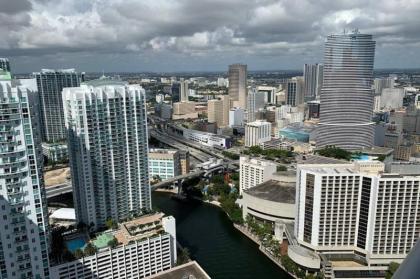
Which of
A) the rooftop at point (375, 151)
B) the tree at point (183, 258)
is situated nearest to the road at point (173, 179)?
the tree at point (183, 258)

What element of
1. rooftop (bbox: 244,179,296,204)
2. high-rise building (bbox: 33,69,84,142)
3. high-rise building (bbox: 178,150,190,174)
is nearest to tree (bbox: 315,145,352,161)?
rooftop (bbox: 244,179,296,204)

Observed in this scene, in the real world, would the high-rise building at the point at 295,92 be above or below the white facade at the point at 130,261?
above

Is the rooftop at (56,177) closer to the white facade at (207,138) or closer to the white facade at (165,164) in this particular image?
the white facade at (165,164)

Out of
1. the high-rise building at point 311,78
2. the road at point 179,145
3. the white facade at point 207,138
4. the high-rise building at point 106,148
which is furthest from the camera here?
the high-rise building at point 311,78

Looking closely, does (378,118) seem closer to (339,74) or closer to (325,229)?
(339,74)

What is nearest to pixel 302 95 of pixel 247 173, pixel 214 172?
pixel 214 172

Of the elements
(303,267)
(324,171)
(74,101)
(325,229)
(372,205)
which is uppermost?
(74,101)
